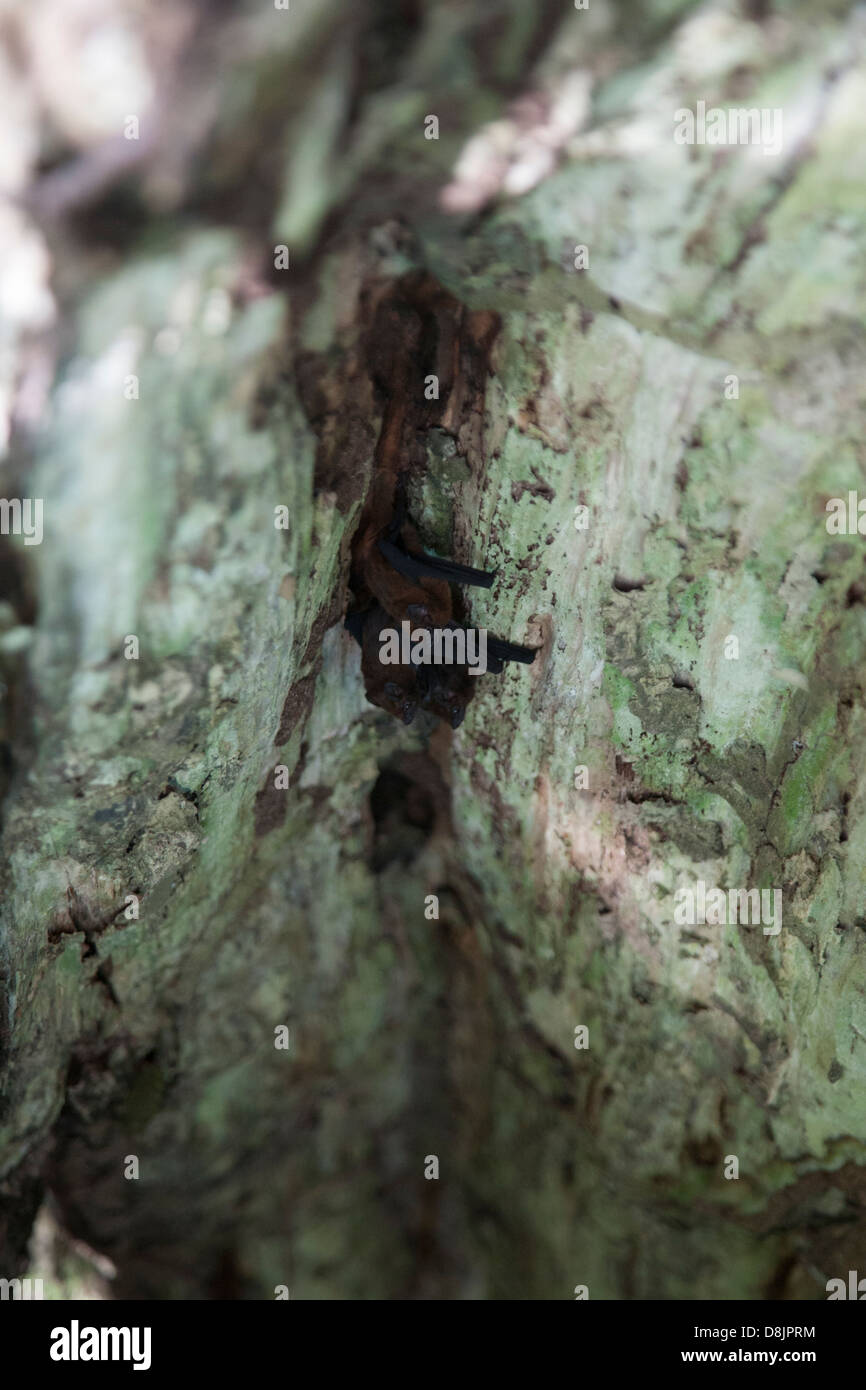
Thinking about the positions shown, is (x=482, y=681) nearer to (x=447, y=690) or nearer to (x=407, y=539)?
(x=447, y=690)

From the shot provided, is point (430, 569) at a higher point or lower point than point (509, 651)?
higher

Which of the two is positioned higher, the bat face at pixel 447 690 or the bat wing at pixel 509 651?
the bat wing at pixel 509 651

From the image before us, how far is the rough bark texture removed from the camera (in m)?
1.61

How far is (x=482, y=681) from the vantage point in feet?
7.73

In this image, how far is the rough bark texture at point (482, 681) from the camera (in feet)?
5.28

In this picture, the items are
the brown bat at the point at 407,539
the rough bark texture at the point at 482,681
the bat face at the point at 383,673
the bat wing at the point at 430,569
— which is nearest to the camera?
the rough bark texture at the point at 482,681

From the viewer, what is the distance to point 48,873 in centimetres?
205

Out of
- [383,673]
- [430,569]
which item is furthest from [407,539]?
[383,673]

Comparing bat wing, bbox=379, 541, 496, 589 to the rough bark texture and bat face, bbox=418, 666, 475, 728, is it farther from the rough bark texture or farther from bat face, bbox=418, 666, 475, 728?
bat face, bbox=418, 666, 475, 728

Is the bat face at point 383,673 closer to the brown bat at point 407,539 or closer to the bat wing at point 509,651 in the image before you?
the brown bat at point 407,539

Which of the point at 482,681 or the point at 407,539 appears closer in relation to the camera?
the point at 407,539

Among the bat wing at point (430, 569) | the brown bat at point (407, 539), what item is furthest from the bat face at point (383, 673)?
the bat wing at point (430, 569)

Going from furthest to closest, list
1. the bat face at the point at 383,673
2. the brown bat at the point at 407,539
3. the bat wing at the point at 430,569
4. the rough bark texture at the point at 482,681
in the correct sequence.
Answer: the bat face at the point at 383,673 < the bat wing at the point at 430,569 < the brown bat at the point at 407,539 < the rough bark texture at the point at 482,681
